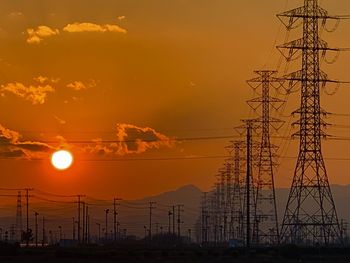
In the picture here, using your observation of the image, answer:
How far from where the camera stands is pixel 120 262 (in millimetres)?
72375

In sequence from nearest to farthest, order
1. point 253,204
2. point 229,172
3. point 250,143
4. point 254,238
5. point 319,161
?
1. point 319,161
2. point 250,143
3. point 253,204
4. point 254,238
5. point 229,172

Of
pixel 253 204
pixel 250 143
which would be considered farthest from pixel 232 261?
pixel 253 204

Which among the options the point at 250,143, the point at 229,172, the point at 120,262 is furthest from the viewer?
the point at 229,172

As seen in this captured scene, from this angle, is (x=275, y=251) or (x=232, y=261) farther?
(x=275, y=251)

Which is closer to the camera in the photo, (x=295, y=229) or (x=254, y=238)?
(x=295, y=229)

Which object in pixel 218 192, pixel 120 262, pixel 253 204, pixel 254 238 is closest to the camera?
pixel 120 262

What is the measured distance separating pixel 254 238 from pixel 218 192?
2508 inches

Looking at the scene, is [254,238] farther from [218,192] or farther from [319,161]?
[218,192]

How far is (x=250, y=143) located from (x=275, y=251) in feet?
46.7

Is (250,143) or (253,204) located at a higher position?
(250,143)

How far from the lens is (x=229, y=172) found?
522 ft

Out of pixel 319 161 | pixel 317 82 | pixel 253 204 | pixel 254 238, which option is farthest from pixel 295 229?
pixel 254 238

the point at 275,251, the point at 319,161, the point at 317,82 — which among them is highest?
the point at 317,82

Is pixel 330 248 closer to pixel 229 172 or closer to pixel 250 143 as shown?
pixel 250 143
